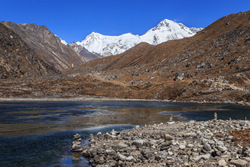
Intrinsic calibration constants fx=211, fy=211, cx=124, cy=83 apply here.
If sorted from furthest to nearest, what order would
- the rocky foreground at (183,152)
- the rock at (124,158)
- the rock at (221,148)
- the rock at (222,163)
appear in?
1. the rock at (124,158)
2. the rock at (221,148)
3. the rocky foreground at (183,152)
4. the rock at (222,163)

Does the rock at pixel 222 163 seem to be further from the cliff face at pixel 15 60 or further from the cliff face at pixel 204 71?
the cliff face at pixel 15 60

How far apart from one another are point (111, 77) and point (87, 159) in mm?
140210

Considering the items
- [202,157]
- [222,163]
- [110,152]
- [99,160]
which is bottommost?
[99,160]

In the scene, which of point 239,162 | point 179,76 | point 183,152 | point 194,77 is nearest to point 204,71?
point 194,77

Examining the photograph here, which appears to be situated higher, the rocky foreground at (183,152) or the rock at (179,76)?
the rock at (179,76)

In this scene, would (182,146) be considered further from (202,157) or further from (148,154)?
(148,154)

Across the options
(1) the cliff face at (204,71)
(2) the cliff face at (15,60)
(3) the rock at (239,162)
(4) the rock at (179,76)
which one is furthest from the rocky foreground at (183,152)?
(2) the cliff face at (15,60)

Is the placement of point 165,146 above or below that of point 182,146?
below

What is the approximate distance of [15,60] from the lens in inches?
6481

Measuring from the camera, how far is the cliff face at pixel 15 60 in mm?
153000

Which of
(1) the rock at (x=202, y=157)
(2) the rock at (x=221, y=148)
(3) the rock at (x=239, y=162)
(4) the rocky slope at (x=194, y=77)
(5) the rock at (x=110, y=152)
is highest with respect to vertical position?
(4) the rocky slope at (x=194, y=77)

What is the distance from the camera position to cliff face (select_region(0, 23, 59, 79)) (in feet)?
502

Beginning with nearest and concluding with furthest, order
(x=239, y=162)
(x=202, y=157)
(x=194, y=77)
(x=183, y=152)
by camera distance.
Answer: (x=239, y=162) < (x=202, y=157) < (x=183, y=152) < (x=194, y=77)

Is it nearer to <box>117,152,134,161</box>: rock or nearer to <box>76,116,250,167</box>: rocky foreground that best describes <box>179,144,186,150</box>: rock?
<box>76,116,250,167</box>: rocky foreground
